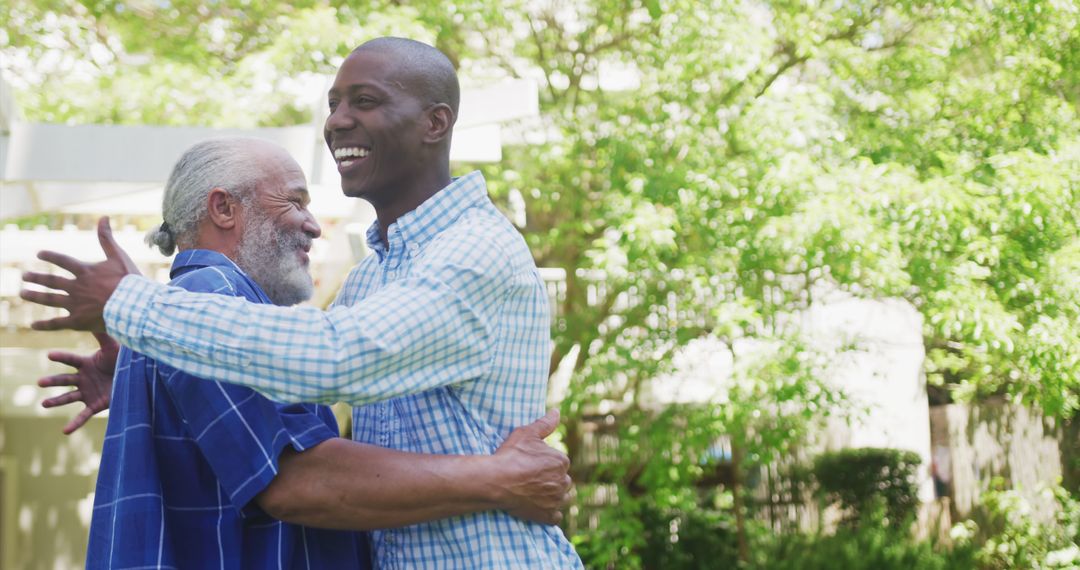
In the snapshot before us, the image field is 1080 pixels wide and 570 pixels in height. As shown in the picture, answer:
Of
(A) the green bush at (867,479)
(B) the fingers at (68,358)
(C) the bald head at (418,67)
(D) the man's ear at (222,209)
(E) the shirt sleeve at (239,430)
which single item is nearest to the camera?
(E) the shirt sleeve at (239,430)

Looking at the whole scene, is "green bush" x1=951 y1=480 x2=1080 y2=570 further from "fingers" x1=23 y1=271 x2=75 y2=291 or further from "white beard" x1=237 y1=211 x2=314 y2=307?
"fingers" x1=23 y1=271 x2=75 y2=291

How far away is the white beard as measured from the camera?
2.00 meters

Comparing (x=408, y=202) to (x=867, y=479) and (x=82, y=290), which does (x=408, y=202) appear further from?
(x=867, y=479)

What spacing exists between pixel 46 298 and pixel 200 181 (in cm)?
49

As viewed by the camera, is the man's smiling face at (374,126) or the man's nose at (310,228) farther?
the man's nose at (310,228)

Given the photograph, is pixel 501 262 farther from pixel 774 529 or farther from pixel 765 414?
pixel 774 529

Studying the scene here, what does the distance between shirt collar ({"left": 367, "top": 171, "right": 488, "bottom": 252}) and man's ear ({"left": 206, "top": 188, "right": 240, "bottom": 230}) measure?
308mm

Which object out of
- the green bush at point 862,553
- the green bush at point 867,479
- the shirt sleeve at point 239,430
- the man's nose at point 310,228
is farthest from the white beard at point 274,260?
the green bush at point 867,479

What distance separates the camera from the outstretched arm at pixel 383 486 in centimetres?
163

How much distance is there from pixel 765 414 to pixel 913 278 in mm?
1301

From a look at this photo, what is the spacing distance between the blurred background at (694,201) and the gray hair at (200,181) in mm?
3428

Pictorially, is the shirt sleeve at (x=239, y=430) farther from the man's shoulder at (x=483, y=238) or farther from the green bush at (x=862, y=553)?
the green bush at (x=862, y=553)

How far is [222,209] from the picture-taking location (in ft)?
6.52

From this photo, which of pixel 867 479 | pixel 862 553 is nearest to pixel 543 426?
pixel 862 553
